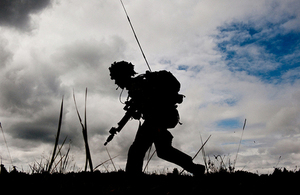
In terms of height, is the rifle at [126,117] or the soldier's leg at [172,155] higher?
the rifle at [126,117]

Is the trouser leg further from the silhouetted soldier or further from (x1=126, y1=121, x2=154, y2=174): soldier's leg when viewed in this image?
(x1=126, y1=121, x2=154, y2=174): soldier's leg

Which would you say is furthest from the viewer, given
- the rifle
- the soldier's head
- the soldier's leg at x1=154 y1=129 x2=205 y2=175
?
the soldier's head

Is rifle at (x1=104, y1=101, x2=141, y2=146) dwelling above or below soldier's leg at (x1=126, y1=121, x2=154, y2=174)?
above

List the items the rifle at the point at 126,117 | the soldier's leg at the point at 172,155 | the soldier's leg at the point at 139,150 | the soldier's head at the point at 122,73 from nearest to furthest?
the soldier's leg at the point at 172,155, the soldier's leg at the point at 139,150, the rifle at the point at 126,117, the soldier's head at the point at 122,73

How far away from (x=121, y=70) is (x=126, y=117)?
1242mm

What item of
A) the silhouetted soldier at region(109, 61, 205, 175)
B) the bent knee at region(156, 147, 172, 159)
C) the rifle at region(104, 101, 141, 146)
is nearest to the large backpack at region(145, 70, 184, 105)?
the silhouetted soldier at region(109, 61, 205, 175)

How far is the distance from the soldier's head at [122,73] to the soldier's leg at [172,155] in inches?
65.5

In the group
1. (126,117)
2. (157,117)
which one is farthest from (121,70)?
(157,117)

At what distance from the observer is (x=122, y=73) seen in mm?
5422

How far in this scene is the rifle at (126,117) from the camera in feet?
15.9

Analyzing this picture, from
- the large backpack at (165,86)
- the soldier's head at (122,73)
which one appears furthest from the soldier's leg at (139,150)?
the soldier's head at (122,73)

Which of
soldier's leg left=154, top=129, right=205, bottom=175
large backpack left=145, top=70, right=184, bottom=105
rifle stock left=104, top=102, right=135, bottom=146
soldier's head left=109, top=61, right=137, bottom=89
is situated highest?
soldier's head left=109, top=61, right=137, bottom=89

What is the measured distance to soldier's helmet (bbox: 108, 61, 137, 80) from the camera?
5.42m

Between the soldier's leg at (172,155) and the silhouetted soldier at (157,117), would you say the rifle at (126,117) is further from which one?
the soldier's leg at (172,155)
